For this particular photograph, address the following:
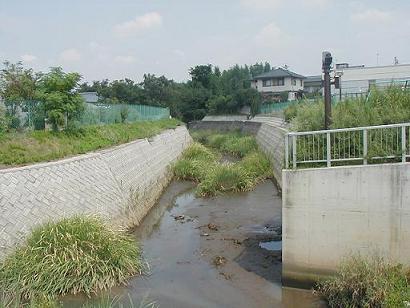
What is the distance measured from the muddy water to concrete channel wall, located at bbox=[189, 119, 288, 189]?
2367 mm

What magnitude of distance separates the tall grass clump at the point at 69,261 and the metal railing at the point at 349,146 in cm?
455

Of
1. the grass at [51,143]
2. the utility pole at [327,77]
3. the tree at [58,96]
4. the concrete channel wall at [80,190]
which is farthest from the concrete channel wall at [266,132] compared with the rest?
the tree at [58,96]

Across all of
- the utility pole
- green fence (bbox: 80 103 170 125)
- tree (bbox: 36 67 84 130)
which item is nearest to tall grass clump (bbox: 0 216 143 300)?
the utility pole

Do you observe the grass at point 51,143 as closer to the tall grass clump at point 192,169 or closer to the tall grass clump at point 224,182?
Answer: the tall grass clump at point 192,169

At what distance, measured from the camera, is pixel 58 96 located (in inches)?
736

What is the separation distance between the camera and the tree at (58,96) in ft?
60.7

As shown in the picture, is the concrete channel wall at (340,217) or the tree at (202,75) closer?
the concrete channel wall at (340,217)

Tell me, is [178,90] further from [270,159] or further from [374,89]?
[374,89]

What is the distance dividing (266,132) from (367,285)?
24976 mm

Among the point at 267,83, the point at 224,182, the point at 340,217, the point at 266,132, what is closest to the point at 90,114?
the point at 224,182

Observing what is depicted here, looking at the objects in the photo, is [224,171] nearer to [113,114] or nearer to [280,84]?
[113,114]

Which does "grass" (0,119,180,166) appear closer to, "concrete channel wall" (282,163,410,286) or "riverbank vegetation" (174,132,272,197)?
"riverbank vegetation" (174,132,272,197)

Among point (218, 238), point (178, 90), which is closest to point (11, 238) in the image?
point (218, 238)

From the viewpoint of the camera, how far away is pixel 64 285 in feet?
31.0
